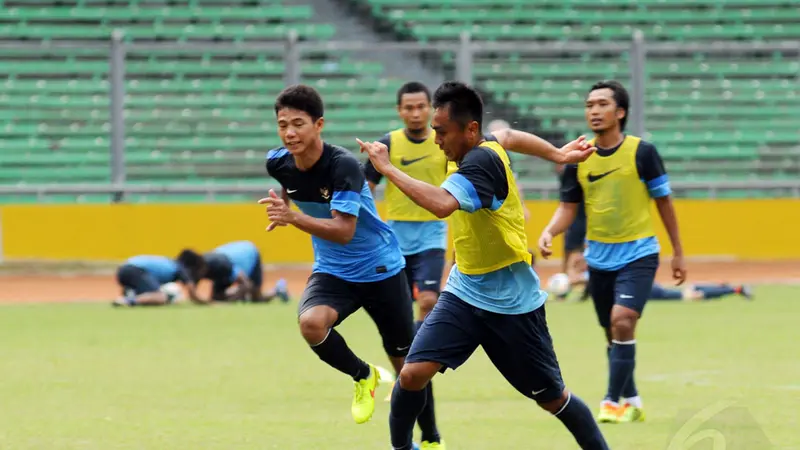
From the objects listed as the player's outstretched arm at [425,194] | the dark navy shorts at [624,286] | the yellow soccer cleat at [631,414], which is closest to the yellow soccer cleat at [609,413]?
the yellow soccer cleat at [631,414]

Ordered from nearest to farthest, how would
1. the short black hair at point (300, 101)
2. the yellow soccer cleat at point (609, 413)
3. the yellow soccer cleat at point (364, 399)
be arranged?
the short black hair at point (300, 101) → the yellow soccer cleat at point (364, 399) → the yellow soccer cleat at point (609, 413)

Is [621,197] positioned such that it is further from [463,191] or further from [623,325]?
[463,191]

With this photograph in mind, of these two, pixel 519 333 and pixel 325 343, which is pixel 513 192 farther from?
pixel 325 343

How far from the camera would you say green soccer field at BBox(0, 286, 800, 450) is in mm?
8820

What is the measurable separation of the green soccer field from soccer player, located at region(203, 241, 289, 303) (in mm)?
1096

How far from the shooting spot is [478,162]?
6609mm

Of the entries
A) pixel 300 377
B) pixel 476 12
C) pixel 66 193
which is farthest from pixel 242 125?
pixel 300 377

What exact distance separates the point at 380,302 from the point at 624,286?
1.92m

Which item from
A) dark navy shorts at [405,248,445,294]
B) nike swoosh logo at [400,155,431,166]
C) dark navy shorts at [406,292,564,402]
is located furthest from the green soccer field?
nike swoosh logo at [400,155,431,166]

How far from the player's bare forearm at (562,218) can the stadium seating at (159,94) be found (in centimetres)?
1476

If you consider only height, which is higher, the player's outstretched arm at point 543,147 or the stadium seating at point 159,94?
the player's outstretched arm at point 543,147

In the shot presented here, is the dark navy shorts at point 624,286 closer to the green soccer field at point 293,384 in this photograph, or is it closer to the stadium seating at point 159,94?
the green soccer field at point 293,384

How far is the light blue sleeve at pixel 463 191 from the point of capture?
6477mm

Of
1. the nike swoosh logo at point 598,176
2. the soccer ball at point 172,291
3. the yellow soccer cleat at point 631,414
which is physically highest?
the nike swoosh logo at point 598,176
